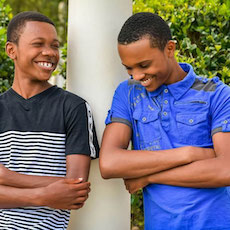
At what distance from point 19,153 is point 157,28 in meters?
1.13

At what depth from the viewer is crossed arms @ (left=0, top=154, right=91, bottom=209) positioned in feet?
9.74

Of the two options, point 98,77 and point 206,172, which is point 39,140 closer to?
point 98,77

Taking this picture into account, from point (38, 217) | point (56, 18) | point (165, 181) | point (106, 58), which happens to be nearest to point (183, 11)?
point (106, 58)

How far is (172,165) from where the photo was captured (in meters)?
2.91

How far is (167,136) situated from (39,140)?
2.57 ft

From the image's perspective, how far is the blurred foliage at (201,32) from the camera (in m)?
4.10

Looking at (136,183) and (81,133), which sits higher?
(81,133)

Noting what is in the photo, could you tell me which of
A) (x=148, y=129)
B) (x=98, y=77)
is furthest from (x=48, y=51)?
(x=148, y=129)

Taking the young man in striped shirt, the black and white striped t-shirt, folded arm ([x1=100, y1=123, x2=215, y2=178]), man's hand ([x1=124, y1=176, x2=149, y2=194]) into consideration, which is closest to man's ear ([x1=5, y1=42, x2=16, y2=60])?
the young man in striped shirt

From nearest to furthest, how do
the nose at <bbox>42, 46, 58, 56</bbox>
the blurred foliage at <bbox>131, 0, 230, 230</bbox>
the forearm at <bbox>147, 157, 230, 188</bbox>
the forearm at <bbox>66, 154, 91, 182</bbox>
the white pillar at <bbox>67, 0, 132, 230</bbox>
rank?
the forearm at <bbox>147, 157, 230, 188</bbox>
the forearm at <bbox>66, 154, 91, 182</bbox>
the nose at <bbox>42, 46, 58, 56</bbox>
the white pillar at <bbox>67, 0, 132, 230</bbox>
the blurred foliage at <bbox>131, 0, 230, 230</bbox>

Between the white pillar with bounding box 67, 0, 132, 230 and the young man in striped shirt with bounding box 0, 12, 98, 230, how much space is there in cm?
24

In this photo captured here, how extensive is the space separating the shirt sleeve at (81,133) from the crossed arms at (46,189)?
70mm

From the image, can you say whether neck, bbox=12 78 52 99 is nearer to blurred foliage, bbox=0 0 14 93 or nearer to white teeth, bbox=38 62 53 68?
white teeth, bbox=38 62 53 68

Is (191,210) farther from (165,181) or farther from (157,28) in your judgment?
(157,28)
